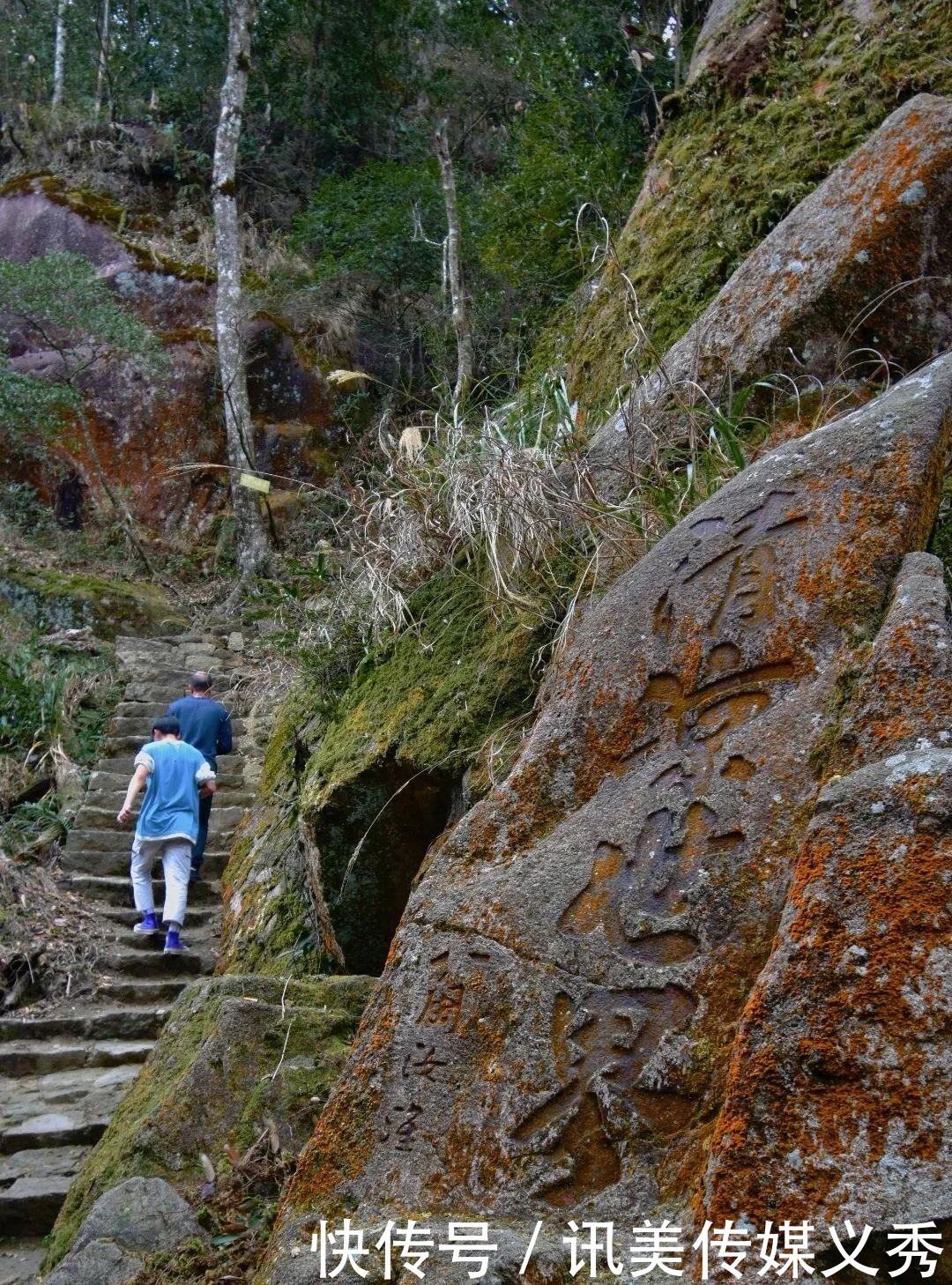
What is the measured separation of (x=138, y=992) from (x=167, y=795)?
1.12m

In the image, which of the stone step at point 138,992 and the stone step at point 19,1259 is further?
the stone step at point 138,992

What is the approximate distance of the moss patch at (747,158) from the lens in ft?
15.2

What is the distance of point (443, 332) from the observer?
13.2 metres

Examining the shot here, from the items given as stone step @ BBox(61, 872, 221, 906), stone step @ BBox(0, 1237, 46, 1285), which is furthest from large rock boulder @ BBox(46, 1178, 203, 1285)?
stone step @ BBox(61, 872, 221, 906)

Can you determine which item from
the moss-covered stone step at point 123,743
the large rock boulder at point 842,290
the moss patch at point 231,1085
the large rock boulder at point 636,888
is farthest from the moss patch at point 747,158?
the moss-covered stone step at point 123,743

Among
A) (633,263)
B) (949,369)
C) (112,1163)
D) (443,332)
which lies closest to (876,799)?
(949,369)

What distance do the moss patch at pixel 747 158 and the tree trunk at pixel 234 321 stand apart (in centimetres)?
772

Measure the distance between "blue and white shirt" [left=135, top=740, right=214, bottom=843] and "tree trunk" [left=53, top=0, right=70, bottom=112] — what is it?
48.9 feet

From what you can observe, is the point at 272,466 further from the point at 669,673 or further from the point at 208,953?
the point at 669,673

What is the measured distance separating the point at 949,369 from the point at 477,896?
1480 mm

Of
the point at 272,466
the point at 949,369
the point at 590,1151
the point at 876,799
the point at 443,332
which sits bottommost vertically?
the point at 590,1151

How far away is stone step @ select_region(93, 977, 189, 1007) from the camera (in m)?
6.28

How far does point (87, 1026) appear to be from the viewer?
5.96 meters

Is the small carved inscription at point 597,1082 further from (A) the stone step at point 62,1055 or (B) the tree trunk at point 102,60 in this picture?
(B) the tree trunk at point 102,60
